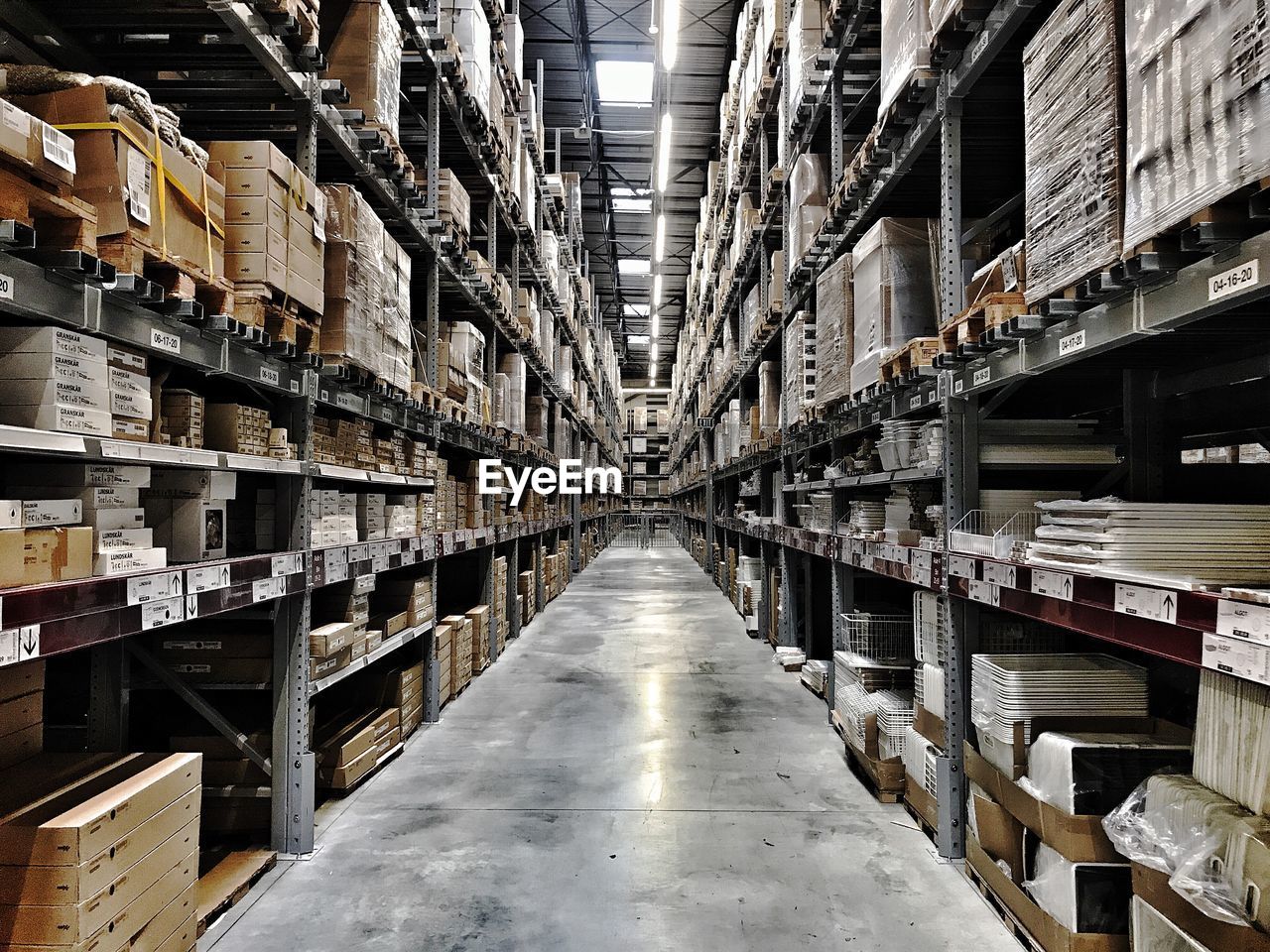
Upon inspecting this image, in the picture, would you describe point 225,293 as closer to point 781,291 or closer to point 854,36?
point 854,36

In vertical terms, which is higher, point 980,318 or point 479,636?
point 980,318

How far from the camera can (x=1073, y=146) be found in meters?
2.25

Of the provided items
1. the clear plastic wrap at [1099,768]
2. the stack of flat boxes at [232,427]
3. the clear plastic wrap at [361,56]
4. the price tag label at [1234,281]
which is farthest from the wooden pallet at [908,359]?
the clear plastic wrap at [361,56]

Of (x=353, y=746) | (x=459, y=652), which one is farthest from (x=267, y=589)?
(x=459, y=652)

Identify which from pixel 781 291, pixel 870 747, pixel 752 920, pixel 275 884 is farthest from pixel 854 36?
pixel 275 884

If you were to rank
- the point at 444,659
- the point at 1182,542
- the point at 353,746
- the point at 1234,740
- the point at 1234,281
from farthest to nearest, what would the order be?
the point at 444,659
the point at 353,746
the point at 1182,542
the point at 1234,740
the point at 1234,281

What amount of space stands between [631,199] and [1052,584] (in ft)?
56.4

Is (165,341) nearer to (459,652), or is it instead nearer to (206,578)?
(206,578)

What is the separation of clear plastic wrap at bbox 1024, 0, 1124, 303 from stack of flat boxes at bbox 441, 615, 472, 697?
4.98 meters

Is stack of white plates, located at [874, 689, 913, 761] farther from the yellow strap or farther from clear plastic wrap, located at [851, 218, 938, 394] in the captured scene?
the yellow strap

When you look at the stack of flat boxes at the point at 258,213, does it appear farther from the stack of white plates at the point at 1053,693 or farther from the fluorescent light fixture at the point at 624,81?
the fluorescent light fixture at the point at 624,81

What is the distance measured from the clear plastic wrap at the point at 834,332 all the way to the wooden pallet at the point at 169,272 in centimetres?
337

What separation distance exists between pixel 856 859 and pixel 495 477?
5.02 metres

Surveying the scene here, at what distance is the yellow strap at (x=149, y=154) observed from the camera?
2.15 metres
